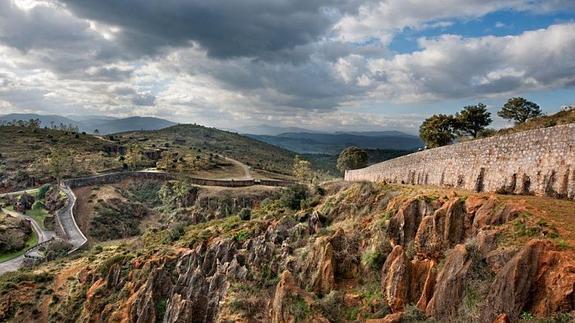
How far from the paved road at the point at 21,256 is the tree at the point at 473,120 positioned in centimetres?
5978

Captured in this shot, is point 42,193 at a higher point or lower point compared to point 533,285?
lower

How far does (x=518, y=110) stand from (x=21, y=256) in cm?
6850

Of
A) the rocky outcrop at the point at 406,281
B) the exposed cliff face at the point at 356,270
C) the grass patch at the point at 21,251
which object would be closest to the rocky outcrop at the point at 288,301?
the exposed cliff face at the point at 356,270

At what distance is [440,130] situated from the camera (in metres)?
48.0

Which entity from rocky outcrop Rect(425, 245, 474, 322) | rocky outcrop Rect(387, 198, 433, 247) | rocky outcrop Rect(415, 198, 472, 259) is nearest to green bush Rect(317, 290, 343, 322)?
rocky outcrop Rect(387, 198, 433, 247)

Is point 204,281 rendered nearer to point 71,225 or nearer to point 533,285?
point 533,285

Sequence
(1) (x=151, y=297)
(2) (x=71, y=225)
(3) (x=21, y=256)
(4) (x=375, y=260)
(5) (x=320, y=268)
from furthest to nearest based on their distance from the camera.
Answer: (2) (x=71, y=225) < (3) (x=21, y=256) < (1) (x=151, y=297) < (5) (x=320, y=268) < (4) (x=375, y=260)

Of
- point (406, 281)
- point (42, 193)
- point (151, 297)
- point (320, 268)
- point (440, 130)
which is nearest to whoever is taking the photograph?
point (406, 281)

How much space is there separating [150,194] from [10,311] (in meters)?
55.2

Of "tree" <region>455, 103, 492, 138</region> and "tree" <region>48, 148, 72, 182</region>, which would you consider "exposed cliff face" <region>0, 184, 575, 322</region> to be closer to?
"tree" <region>455, 103, 492, 138</region>

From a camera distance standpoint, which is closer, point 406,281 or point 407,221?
point 406,281

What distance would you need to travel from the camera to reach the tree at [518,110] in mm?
41422

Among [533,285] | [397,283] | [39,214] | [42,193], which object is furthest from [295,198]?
[42,193]

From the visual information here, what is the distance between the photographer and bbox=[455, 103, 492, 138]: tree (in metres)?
45.8
